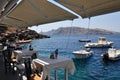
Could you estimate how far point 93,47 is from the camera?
131ft

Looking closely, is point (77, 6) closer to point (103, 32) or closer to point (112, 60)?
point (112, 60)

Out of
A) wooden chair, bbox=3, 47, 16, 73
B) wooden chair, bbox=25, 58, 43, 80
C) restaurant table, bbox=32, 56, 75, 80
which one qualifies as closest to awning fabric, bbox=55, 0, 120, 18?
restaurant table, bbox=32, 56, 75, 80

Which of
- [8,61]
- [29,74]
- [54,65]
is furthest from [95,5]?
[8,61]

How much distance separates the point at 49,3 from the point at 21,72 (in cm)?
270

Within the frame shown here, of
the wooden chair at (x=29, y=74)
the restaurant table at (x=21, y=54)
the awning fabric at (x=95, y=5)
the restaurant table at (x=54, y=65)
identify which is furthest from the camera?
the restaurant table at (x=21, y=54)

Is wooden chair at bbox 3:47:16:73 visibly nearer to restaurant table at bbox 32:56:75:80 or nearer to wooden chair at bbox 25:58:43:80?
restaurant table at bbox 32:56:75:80

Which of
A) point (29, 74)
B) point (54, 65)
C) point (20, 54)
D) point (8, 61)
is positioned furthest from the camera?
point (20, 54)

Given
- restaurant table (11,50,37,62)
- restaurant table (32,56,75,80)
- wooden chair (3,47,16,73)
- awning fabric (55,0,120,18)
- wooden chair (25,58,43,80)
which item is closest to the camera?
awning fabric (55,0,120,18)

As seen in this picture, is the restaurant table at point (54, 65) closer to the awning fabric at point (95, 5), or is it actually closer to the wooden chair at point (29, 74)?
the wooden chair at point (29, 74)

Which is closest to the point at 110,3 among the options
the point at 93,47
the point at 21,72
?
the point at 21,72

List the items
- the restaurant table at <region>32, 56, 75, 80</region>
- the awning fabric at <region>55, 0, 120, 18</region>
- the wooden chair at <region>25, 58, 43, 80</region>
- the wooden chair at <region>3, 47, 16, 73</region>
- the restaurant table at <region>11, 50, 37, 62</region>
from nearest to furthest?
the awning fabric at <region>55, 0, 120, 18</region>, the restaurant table at <region>32, 56, 75, 80</region>, the wooden chair at <region>25, 58, 43, 80</region>, the wooden chair at <region>3, 47, 16, 73</region>, the restaurant table at <region>11, 50, 37, 62</region>

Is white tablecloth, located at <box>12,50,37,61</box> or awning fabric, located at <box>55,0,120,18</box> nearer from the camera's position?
awning fabric, located at <box>55,0,120,18</box>

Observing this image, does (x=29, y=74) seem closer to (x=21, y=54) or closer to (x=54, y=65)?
(x=54, y=65)

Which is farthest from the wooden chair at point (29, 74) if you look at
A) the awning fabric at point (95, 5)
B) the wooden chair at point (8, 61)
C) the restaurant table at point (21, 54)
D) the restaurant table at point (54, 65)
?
the restaurant table at point (21, 54)
